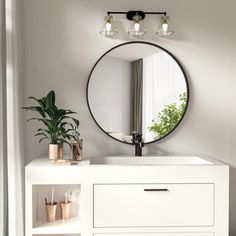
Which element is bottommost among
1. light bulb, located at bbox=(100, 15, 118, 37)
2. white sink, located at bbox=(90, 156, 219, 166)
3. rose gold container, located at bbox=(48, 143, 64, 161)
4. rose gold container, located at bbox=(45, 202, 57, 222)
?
rose gold container, located at bbox=(45, 202, 57, 222)

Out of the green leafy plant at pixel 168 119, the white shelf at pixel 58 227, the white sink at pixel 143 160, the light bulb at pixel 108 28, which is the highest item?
the light bulb at pixel 108 28

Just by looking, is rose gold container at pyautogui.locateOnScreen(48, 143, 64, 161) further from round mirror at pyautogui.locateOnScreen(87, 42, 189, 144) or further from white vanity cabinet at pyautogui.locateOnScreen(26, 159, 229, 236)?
round mirror at pyautogui.locateOnScreen(87, 42, 189, 144)

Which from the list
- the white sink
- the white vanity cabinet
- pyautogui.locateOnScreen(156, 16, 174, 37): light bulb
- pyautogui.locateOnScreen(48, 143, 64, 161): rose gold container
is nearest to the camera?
the white vanity cabinet

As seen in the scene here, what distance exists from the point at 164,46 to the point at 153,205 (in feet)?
3.98

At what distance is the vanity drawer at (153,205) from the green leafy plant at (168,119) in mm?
630

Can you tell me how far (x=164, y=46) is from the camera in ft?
9.48

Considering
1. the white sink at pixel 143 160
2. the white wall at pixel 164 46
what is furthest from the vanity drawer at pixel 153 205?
the white wall at pixel 164 46

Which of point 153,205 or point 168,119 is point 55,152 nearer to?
point 153,205

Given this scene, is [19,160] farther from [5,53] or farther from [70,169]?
[5,53]

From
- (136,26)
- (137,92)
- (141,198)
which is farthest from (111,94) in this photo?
(141,198)

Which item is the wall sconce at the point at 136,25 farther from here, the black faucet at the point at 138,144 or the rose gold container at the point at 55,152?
the rose gold container at the point at 55,152

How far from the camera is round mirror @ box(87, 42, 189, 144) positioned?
2846 millimetres

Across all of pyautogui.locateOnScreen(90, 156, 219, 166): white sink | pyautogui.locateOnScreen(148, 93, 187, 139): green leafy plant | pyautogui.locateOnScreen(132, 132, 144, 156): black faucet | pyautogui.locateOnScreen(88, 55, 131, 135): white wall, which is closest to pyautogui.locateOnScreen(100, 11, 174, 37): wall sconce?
pyautogui.locateOnScreen(88, 55, 131, 135): white wall

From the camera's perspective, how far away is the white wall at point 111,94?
112 inches
